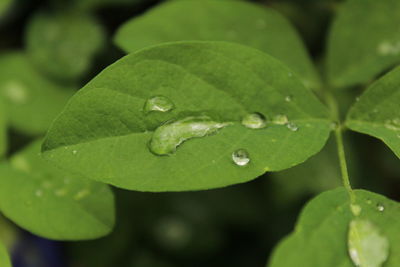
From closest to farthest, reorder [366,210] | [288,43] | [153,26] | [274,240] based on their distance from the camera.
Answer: [366,210] → [153,26] → [288,43] → [274,240]

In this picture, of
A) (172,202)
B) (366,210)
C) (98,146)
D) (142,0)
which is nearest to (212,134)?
(98,146)

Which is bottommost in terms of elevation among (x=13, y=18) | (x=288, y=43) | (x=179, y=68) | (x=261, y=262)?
(x=261, y=262)

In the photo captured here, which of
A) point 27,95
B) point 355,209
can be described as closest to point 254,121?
point 355,209

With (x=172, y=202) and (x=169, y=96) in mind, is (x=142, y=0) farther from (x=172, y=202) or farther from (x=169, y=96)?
(x=169, y=96)

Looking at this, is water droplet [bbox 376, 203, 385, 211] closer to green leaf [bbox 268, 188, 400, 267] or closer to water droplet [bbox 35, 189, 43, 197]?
green leaf [bbox 268, 188, 400, 267]

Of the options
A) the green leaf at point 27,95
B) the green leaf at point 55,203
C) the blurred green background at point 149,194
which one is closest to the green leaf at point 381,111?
the green leaf at point 55,203

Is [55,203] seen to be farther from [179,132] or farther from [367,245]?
[367,245]
